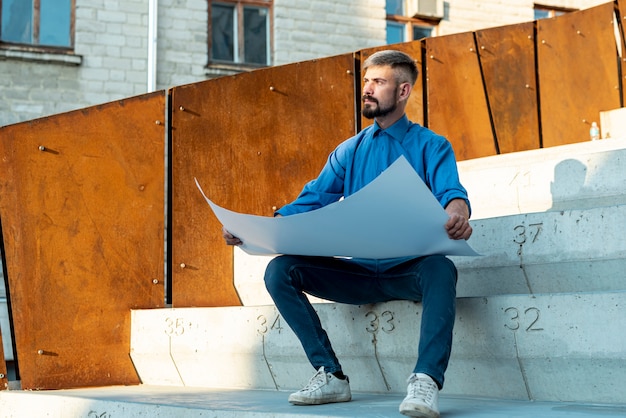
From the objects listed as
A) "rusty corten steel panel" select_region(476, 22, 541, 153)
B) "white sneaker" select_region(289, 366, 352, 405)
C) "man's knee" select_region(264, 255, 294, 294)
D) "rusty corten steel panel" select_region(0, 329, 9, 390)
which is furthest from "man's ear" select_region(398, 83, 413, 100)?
"rusty corten steel panel" select_region(476, 22, 541, 153)

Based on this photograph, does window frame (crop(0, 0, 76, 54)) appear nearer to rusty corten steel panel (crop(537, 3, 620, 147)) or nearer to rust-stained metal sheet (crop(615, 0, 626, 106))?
rusty corten steel panel (crop(537, 3, 620, 147))

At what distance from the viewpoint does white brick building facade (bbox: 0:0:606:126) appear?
980 centimetres

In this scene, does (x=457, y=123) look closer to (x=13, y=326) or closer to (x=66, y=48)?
(x=13, y=326)

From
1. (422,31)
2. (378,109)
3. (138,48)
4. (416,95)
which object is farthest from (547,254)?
(422,31)

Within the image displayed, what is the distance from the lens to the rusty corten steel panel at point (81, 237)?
3658mm

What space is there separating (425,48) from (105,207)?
2.19 metres

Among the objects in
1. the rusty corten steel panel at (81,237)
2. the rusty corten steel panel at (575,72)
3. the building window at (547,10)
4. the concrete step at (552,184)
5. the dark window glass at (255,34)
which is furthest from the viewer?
the building window at (547,10)

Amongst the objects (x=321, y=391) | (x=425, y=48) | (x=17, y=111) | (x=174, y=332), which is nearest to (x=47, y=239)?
(x=174, y=332)

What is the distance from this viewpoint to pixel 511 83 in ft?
18.4

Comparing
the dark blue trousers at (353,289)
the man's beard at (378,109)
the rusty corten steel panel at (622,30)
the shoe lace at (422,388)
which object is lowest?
the shoe lace at (422,388)

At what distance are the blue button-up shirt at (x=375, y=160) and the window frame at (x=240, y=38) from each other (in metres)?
7.98

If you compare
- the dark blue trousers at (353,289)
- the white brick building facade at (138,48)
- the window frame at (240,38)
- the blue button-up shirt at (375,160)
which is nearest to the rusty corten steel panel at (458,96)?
the blue button-up shirt at (375,160)

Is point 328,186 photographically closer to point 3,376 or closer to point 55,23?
point 3,376

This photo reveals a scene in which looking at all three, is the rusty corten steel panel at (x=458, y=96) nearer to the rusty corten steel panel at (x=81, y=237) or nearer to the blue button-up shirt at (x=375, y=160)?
the rusty corten steel panel at (x=81, y=237)
